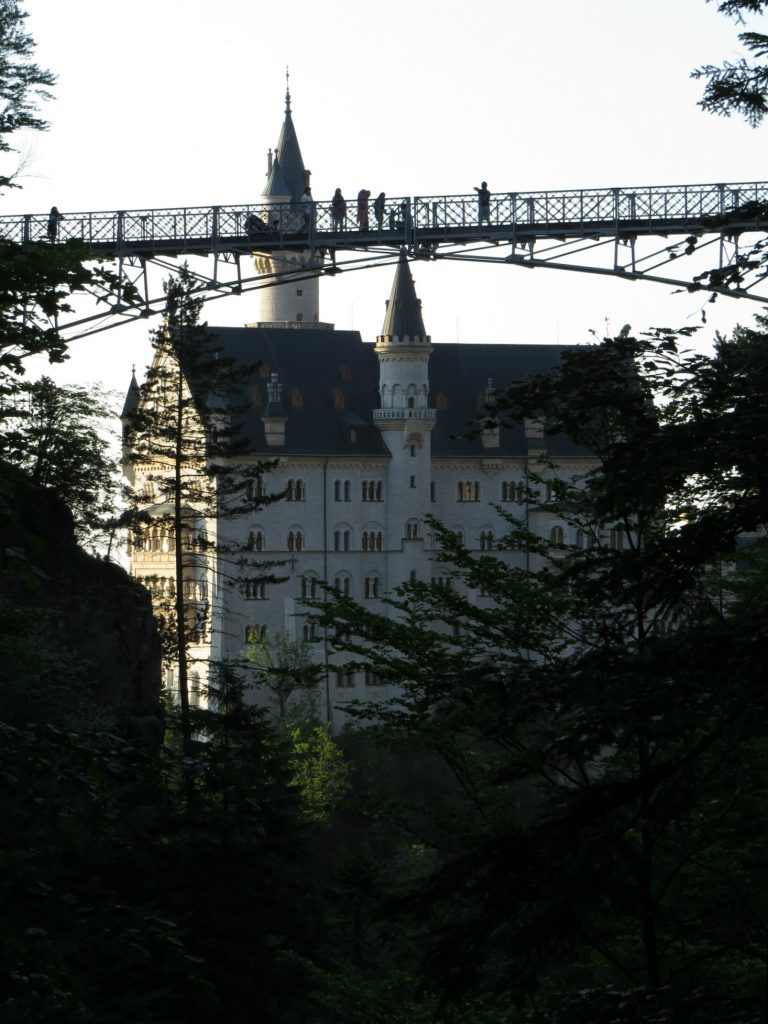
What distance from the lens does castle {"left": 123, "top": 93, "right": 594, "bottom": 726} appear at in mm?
112562

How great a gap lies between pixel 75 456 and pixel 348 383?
223 ft

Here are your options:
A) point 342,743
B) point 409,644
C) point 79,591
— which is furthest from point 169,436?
point 342,743

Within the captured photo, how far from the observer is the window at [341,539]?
116 metres

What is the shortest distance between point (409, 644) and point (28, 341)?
5723mm

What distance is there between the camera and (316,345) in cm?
11856

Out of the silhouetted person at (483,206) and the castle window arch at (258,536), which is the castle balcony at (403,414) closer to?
the castle window arch at (258,536)

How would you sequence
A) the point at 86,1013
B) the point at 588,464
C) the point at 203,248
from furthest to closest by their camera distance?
the point at 588,464 → the point at 203,248 → the point at 86,1013

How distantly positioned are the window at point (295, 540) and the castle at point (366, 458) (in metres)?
0.06

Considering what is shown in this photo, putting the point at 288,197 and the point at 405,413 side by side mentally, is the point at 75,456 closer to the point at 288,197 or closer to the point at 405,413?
the point at 405,413

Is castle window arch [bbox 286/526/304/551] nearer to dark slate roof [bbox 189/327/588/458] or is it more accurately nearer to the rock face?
dark slate roof [bbox 189/327/588/458]

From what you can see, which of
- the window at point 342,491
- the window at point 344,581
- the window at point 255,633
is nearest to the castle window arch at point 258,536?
the window at point 255,633

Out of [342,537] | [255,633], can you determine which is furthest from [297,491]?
[255,633]

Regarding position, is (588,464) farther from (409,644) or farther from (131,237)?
(409,644)

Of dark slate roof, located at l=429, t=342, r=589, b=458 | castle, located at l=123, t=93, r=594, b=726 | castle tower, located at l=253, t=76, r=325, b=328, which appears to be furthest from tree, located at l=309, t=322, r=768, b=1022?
castle tower, located at l=253, t=76, r=325, b=328
